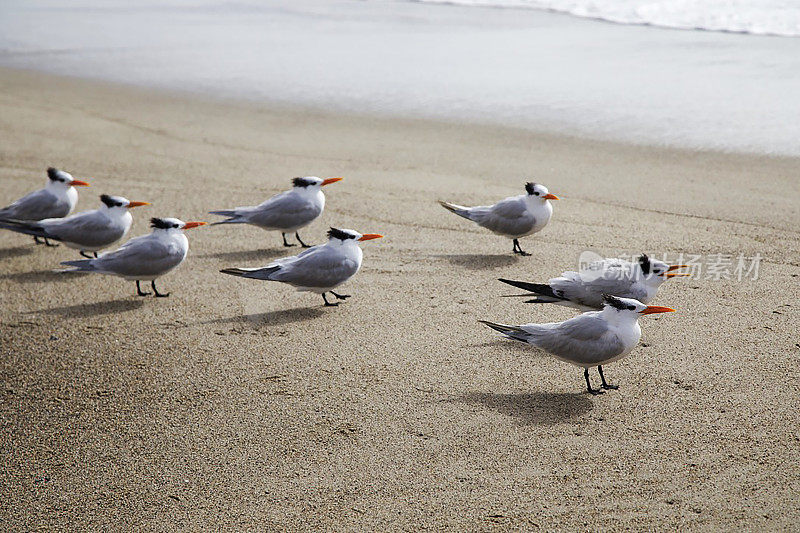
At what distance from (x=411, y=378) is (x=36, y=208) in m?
4.46

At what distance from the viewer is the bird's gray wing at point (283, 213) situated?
750 cm

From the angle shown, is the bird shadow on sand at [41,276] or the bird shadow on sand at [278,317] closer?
the bird shadow on sand at [278,317]

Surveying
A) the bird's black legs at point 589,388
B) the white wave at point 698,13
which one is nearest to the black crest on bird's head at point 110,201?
the bird's black legs at point 589,388

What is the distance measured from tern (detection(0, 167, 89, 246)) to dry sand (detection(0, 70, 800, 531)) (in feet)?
1.23

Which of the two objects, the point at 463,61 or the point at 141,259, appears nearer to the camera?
the point at 141,259

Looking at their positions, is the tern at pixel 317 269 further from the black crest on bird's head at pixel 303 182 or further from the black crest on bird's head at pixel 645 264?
the black crest on bird's head at pixel 645 264

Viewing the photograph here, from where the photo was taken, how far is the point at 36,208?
7.86 metres

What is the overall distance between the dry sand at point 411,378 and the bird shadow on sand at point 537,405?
0.02 metres

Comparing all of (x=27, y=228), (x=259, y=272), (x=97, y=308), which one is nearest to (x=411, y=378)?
(x=259, y=272)

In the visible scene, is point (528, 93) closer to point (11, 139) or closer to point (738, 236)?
point (738, 236)

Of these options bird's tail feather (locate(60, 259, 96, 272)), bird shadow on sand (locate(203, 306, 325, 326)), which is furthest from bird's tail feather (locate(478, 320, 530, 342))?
bird's tail feather (locate(60, 259, 96, 272))

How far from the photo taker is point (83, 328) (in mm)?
6098

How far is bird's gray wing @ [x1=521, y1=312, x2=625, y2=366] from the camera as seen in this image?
4.96 metres

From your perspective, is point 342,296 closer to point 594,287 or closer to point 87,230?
point 594,287
